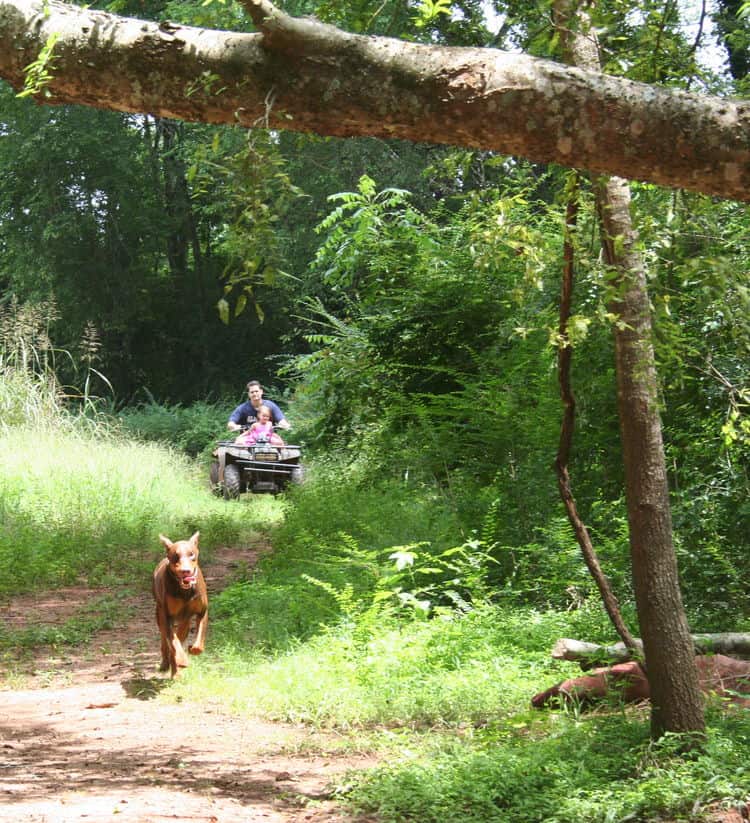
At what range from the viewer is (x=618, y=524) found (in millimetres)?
8883

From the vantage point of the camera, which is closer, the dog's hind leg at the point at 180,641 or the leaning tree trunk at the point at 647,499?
the leaning tree trunk at the point at 647,499

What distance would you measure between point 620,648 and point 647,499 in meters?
1.64

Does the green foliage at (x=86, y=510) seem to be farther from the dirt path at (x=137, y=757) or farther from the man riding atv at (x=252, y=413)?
the dirt path at (x=137, y=757)

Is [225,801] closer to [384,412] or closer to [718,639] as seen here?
[718,639]

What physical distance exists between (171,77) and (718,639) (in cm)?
455

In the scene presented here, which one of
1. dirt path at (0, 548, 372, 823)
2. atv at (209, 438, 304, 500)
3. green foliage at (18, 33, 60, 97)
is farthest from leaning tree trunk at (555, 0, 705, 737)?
atv at (209, 438, 304, 500)

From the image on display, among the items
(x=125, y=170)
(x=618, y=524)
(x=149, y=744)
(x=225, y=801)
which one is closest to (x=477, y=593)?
(x=618, y=524)

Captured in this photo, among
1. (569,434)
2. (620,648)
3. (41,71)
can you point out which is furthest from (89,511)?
(41,71)

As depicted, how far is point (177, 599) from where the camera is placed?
288 inches

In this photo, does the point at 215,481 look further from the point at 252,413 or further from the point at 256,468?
the point at 252,413

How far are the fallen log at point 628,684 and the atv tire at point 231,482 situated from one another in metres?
12.4

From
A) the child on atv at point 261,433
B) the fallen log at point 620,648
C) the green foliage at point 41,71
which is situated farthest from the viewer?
the child on atv at point 261,433

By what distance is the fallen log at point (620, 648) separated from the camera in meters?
6.23

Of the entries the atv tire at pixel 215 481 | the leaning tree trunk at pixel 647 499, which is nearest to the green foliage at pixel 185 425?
the atv tire at pixel 215 481
